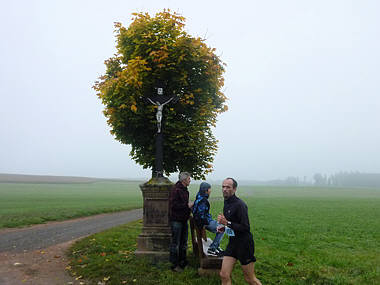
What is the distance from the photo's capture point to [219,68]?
13586 mm

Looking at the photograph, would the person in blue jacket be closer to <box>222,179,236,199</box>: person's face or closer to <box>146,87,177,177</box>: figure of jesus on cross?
<box>222,179,236,199</box>: person's face

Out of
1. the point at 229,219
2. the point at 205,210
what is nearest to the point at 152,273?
the point at 205,210

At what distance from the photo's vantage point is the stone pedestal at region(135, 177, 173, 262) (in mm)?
8109

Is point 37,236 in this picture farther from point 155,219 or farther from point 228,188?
point 228,188

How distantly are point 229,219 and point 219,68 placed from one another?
9986mm

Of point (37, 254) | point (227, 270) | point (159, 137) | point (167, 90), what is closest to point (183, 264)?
point (227, 270)

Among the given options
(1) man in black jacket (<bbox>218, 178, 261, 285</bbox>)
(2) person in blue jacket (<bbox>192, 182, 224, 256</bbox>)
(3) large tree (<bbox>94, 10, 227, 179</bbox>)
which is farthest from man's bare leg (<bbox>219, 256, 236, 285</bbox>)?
(3) large tree (<bbox>94, 10, 227, 179</bbox>)

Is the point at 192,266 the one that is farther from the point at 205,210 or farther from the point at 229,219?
the point at 229,219

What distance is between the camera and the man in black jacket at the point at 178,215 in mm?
7098

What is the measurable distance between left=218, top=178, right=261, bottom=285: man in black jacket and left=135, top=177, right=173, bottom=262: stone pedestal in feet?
11.8

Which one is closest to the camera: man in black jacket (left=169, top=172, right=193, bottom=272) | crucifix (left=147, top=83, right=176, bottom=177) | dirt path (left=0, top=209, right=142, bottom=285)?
dirt path (left=0, top=209, right=142, bottom=285)

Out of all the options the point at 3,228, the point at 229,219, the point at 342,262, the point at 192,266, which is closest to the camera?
the point at 229,219

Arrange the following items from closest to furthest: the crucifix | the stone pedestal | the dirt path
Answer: the dirt path → the stone pedestal → the crucifix

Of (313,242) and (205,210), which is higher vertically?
(205,210)
